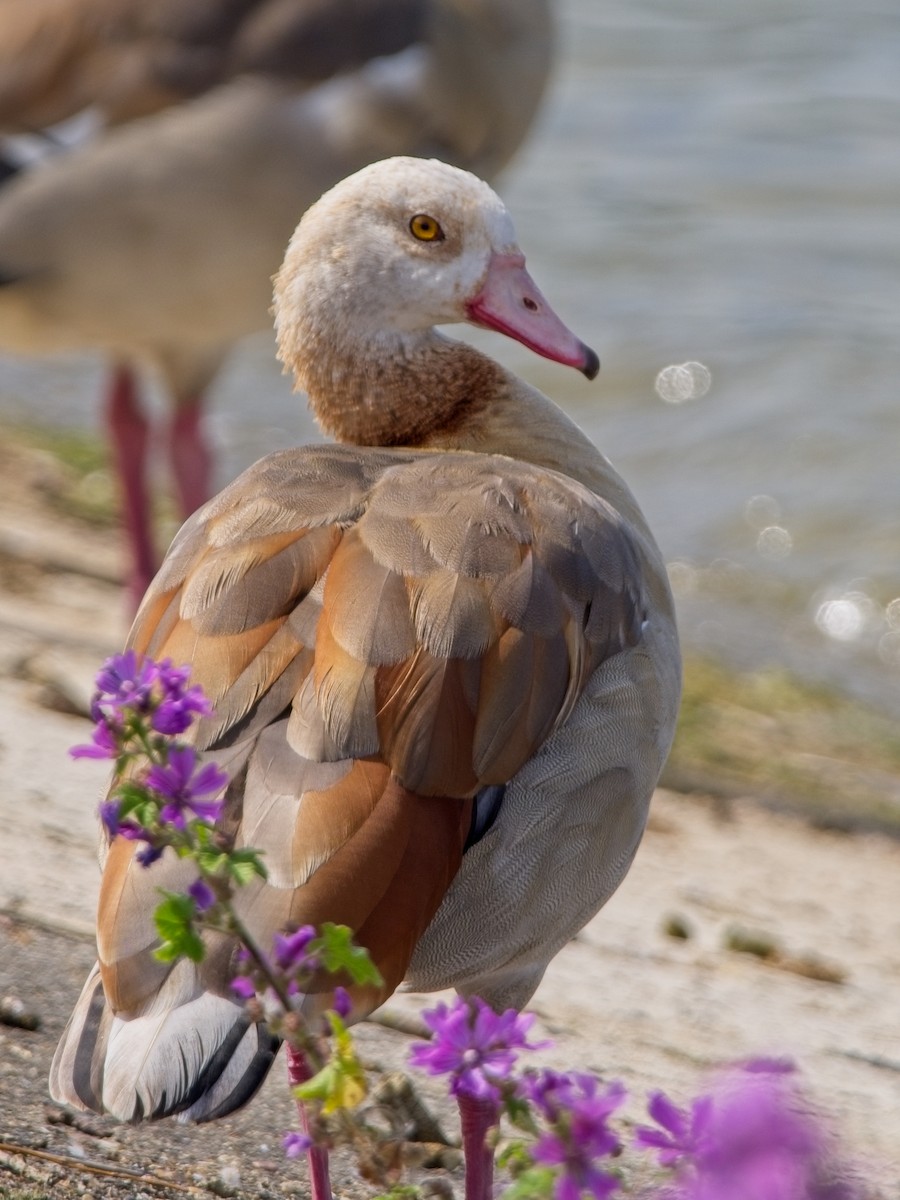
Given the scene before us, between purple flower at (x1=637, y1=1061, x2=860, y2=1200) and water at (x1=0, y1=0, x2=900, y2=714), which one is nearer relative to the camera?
purple flower at (x1=637, y1=1061, x2=860, y2=1200)

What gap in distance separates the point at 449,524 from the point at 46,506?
5644 mm

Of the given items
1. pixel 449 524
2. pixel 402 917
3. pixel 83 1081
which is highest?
pixel 449 524

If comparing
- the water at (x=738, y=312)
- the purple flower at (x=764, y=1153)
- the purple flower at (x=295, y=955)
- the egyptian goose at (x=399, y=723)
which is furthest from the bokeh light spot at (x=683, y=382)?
the purple flower at (x=764, y=1153)

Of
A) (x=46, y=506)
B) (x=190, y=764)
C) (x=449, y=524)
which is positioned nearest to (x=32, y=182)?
(x=46, y=506)

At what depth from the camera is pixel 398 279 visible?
12.6 ft

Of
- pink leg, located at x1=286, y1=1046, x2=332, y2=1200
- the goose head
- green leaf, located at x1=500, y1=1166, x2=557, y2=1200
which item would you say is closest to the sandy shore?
pink leg, located at x1=286, y1=1046, x2=332, y2=1200

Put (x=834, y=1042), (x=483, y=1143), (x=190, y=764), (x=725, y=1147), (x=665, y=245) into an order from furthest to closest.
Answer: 1. (x=665, y=245)
2. (x=834, y=1042)
3. (x=483, y=1143)
4. (x=190, y=764)
5. (x=725, y=1147)

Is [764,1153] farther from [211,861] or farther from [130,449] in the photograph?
[130,449]

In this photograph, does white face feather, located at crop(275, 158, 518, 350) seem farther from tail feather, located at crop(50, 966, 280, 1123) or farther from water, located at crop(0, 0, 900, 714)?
water, located at crop(0, 0, 900, 714)

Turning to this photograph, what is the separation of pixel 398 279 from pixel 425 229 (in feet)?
0.37

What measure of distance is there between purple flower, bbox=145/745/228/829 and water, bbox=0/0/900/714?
20.0 feet

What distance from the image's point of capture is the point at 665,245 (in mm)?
12414

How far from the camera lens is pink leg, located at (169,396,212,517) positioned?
23.9ft

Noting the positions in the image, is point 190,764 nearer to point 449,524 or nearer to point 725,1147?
point 725,1147
